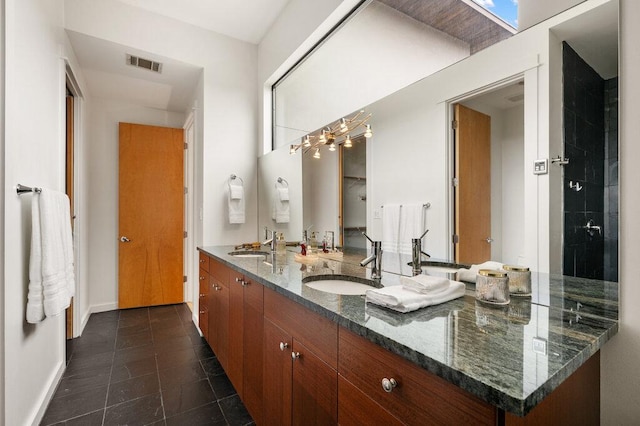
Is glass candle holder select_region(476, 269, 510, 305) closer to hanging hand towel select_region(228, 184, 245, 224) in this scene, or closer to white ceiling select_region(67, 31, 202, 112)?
hanging hand towel select_region(228, 184, 245, 224)

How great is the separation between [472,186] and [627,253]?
0.58m

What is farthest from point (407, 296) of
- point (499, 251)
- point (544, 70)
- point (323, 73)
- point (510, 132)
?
point (323, 73)

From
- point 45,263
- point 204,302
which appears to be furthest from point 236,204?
point 45,263

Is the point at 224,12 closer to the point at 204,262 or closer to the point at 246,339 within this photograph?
the point at 204,262

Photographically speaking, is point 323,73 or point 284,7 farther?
point 284,7

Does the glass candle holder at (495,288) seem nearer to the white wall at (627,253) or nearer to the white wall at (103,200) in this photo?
the white wall at (627,253)

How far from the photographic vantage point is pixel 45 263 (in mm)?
1596

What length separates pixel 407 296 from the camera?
0.94 m

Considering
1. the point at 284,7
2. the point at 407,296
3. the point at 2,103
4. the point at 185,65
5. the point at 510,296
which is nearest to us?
the point at 407,296

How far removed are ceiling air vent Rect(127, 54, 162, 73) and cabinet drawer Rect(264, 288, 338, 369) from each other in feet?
8.49

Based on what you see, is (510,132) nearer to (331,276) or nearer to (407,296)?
(407,296)

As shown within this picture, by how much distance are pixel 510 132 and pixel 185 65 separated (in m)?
2.78

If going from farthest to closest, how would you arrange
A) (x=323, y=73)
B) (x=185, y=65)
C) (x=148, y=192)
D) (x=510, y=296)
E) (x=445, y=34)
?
(x=148, y=192) < (x=185, y=65) < (x=323, y=73) < (x=445, y=34) < (x=510, y=296)

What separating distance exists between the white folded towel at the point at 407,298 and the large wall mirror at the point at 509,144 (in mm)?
347
